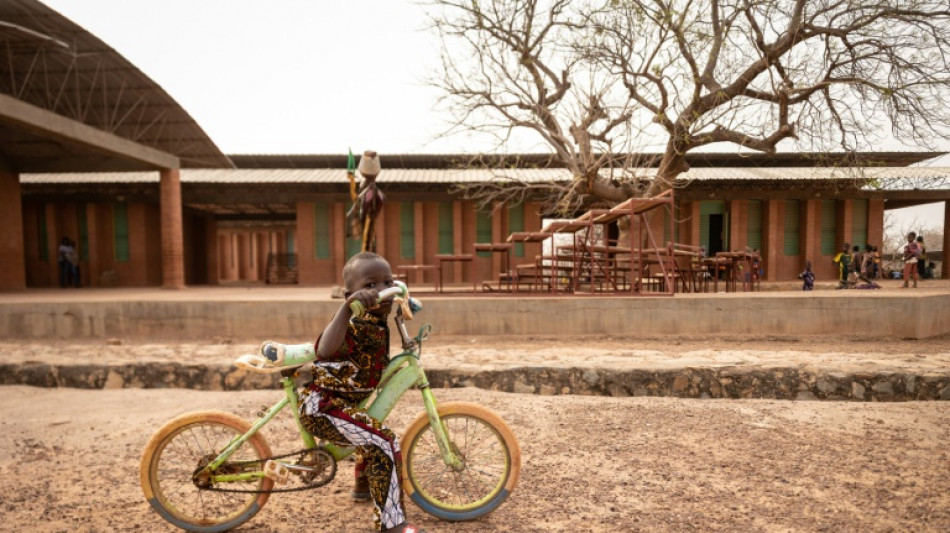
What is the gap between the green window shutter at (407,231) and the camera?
16.7 m

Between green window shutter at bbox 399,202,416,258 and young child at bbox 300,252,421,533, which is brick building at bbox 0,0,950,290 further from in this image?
young child at bbox 300,252,421,533

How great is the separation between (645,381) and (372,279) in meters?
3.80

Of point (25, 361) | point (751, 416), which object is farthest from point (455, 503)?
point (25, 361)

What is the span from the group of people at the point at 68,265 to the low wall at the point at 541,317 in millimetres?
9082

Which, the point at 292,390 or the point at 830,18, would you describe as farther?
the point at 830,18

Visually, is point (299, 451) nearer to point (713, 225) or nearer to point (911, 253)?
A: point (911, 253)

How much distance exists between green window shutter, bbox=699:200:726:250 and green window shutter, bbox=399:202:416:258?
10153 mm

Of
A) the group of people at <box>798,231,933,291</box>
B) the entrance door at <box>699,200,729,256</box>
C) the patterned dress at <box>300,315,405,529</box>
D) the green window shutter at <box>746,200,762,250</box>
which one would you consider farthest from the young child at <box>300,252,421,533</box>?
the green window shutter at <box>746,200,762,250</box>

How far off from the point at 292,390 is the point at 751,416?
3411 millimetres

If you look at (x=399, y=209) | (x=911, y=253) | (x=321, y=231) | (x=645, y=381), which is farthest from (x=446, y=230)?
(x=911, y=253)

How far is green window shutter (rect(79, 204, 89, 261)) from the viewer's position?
16.7 meters

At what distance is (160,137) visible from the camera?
1455 centimetres

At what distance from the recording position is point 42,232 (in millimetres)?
16797

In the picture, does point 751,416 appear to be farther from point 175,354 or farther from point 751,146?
point 751,146
